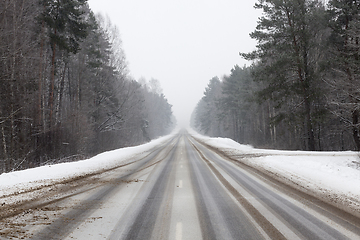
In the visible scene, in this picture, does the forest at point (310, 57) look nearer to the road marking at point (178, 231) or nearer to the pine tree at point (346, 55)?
the pine tree at point (346, 55)

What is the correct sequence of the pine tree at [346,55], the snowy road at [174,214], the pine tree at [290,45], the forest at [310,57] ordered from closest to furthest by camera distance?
the snowy road at [174,214] < the pine tree at [346,55] < the forest at [310,57] < the pine tree at [290,45]

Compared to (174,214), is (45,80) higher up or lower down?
higher up

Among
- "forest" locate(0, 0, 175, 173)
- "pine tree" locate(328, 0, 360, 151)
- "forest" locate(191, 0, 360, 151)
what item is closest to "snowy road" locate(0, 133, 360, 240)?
"forest" locate(0, 0, 175, 173)

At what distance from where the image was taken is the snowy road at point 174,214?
12.1 ft

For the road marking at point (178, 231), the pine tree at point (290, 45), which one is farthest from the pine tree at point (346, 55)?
the road marking at point (178, 231)

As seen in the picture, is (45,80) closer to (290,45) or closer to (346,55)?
(290,45)

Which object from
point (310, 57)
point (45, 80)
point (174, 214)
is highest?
point (310, 57)

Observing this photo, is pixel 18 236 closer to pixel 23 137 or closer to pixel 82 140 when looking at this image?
pixel 23 137

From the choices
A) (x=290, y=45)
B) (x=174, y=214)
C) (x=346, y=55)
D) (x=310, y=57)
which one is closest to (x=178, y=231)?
(x=174, y=214)

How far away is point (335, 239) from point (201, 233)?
2.21 m

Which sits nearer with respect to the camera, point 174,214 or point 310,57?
point 174,214

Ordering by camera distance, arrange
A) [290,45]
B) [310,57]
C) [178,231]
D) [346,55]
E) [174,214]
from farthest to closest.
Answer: [310,57] → [290,45] → [346,55] → [174,214] → [178,231]

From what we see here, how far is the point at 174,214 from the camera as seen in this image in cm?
463

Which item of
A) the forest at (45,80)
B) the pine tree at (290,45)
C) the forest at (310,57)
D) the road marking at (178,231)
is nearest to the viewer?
the road marking at (178,231)
